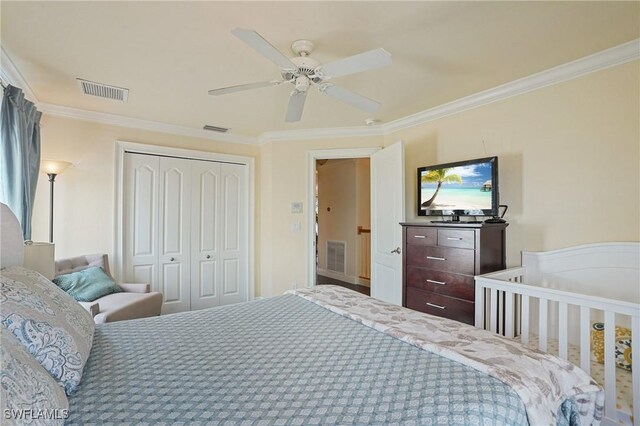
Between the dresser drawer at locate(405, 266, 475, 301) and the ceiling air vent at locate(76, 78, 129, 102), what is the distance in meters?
Result: 3.00

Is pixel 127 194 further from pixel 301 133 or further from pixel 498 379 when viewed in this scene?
pixel 498 379

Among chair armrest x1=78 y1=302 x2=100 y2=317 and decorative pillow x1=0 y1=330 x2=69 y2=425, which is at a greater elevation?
decorative pillow x1=0 y1=330 x2=69 y2=425

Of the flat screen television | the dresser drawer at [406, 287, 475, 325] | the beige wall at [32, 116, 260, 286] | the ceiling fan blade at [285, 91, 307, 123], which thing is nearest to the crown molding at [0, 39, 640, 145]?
the beige wall at [32, 116, 260, 286]

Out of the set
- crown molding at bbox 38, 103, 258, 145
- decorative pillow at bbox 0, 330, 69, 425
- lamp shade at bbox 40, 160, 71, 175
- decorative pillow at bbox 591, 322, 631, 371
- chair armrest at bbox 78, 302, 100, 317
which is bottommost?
decorative pillow at bbox 591, 322, 631, 371

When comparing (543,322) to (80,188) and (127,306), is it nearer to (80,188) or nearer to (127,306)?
(127,306)

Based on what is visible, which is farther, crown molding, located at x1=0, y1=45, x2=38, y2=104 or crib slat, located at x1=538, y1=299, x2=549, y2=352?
crown molding, located at x1=0, y1=45, x2=38, y2=104

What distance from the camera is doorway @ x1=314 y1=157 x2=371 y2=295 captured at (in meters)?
5.71

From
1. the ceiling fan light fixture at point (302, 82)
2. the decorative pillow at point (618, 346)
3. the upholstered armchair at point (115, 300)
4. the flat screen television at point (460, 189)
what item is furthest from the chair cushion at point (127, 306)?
the decorative pillow at point (618, 346)

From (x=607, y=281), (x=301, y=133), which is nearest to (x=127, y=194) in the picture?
(x=301, y=133)

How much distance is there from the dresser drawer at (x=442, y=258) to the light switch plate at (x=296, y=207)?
5.39 feet

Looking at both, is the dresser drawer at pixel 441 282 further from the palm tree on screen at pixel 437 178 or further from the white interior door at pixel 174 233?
the white interior door at pixel 174 233

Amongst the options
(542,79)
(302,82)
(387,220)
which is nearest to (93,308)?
(302,82)

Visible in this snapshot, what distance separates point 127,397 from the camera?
36.2 inches

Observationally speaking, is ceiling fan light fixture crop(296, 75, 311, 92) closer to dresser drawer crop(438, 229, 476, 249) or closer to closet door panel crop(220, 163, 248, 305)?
dresser drawer crop(438, 229, 476, 249)
